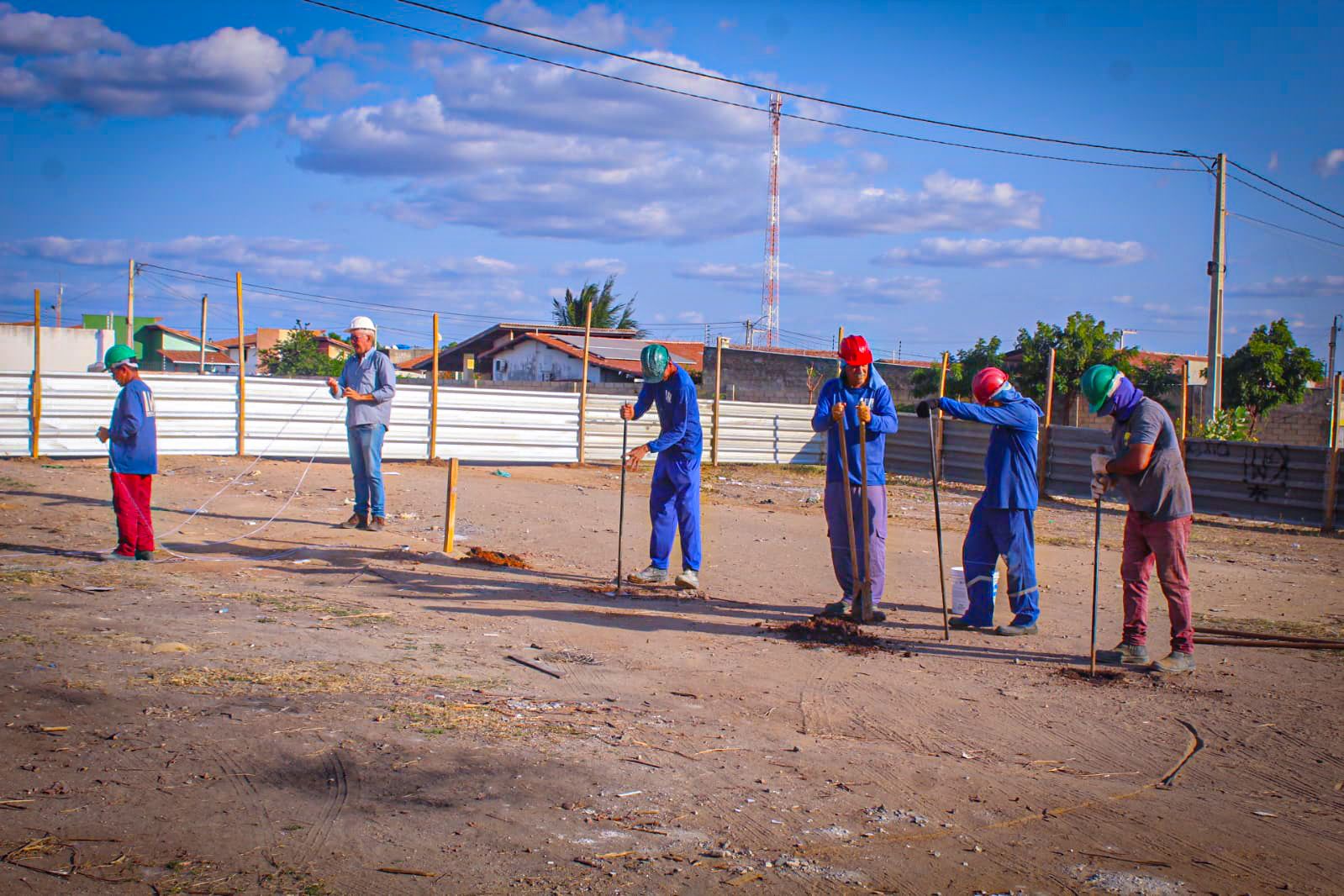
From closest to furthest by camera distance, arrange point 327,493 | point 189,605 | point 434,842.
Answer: point 434,842 < point 189,605 < point 327,493

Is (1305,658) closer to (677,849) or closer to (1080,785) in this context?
(1080,785)

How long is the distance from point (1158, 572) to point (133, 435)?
24.0 ft

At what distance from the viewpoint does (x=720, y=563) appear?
33.1 feet

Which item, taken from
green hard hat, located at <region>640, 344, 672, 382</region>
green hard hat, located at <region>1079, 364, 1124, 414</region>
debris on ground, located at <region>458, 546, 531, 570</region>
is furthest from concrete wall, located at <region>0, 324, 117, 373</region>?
green hard hat, located at <region>1079, 364, 1124, 414</region>

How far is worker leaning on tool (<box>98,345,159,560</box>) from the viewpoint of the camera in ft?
26.5

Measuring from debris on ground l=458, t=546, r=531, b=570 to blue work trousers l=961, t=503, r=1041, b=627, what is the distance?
3892 millimetres

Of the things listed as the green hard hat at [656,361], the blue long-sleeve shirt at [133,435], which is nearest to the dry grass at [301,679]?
the blue long-sleeve shirt at [133,435]

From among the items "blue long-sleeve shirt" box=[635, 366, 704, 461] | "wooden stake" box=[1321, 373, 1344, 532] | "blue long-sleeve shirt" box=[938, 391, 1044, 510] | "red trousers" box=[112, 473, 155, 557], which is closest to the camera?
"blue long-sleeve shirt" box=[938, 391, 1044, 510]

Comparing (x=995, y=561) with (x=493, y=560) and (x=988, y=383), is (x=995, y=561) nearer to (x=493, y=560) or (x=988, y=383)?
(x=988, y=383)

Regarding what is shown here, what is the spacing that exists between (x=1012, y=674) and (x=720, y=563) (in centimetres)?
413

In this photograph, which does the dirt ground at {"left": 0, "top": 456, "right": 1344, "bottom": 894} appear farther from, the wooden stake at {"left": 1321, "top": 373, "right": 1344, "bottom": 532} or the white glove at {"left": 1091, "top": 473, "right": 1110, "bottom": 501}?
the wooden stake at {"left": 1321, "top": 373, "right": 1344, "bottom": 532}

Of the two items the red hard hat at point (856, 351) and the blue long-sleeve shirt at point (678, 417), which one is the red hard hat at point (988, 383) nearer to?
the red hard hat at point (856, 351)

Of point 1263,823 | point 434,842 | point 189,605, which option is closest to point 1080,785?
point 1263,823

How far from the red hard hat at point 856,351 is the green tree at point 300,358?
118ft
